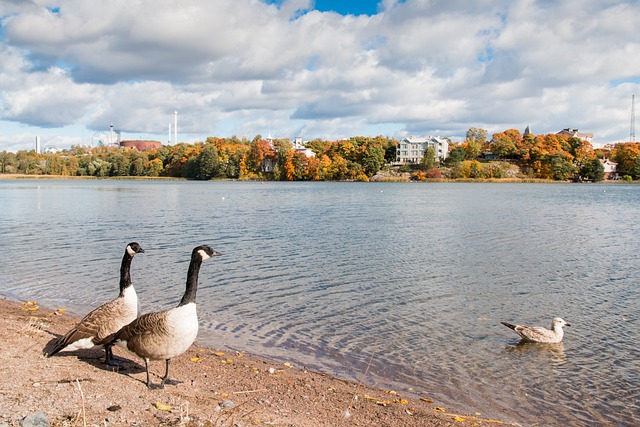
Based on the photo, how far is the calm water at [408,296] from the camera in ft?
33.8

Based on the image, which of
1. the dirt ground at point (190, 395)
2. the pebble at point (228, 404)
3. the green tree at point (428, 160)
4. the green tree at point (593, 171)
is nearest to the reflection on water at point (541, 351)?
the dirt ground at point (190, 395)

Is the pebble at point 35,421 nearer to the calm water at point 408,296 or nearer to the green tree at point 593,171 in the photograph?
the calm water at point 408,296

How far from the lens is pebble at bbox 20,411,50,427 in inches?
236

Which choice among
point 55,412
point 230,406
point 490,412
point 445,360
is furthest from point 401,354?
point 55,412

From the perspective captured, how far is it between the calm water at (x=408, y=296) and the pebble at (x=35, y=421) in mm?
5537

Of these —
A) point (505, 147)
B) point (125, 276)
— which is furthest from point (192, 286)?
point (505, 147)

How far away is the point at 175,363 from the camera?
9.90 meters

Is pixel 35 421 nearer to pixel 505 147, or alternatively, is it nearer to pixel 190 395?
pixel 190 395

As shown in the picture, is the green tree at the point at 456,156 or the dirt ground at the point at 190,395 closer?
the dirt ground at the point at 190,395

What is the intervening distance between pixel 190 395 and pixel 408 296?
35.0ft

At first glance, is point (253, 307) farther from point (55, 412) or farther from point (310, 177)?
point (310, 177)

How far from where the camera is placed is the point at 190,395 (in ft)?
26.5

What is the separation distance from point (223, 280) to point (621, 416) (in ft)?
44.4

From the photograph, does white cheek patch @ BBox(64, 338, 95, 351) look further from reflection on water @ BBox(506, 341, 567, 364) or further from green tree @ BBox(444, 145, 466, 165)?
green tree @ BBox(444, 145, 466, 165)
